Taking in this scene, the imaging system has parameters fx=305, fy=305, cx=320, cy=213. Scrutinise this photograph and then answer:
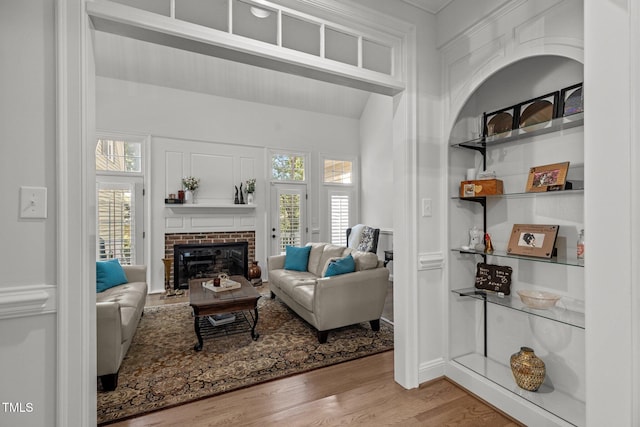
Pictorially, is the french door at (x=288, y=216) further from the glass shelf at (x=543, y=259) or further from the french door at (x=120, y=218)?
the glass shelf at (x=543, y=259)

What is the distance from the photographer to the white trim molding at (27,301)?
4.25 ft

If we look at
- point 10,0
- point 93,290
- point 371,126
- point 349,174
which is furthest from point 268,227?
point 10,0

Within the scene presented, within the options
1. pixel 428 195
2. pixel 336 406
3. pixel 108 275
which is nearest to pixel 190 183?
pixel 108 275

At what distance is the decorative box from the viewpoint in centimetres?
220

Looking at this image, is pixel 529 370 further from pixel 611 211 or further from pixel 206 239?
pixel 206 239

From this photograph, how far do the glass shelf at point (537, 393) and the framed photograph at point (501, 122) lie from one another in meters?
1.67

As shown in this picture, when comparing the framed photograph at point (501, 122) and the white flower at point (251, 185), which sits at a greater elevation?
the framed photograph at point (501, 122)

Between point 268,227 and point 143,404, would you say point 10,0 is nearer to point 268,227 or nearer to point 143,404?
point 143,404

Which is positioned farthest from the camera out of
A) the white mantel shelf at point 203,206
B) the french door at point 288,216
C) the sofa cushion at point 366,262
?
the french door at point 288,216

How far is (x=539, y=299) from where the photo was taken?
1.89 m

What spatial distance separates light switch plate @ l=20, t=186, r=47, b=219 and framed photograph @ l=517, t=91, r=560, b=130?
8.86 ft

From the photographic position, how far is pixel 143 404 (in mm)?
2068

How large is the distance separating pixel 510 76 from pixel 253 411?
117 inches

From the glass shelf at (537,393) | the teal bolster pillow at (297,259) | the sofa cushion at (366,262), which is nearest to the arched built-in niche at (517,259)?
the glass shelf at (537,393)
